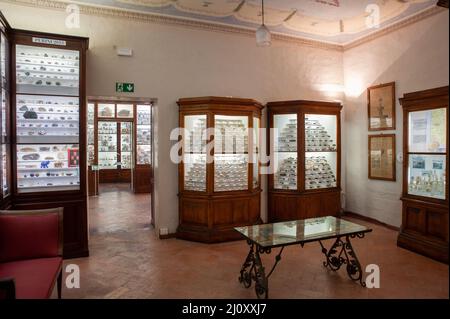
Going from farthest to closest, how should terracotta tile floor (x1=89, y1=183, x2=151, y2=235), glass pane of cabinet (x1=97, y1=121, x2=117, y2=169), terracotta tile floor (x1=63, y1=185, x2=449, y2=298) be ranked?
glass pane of cabinet (x1=97, y1=121, x2=117, y2=169), terracotta tile floor (x1=89, y1=183, x2=151, y2=235), terracotta tile floor (x1=63, y1=185, x2=449, y2=298)

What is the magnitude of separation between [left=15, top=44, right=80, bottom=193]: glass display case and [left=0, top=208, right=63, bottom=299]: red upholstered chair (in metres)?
1.31

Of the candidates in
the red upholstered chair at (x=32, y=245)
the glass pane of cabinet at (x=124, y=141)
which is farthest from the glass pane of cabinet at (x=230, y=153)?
the glass pane of cabinet at (x=124, y=141)

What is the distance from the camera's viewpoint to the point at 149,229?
18.5 ft

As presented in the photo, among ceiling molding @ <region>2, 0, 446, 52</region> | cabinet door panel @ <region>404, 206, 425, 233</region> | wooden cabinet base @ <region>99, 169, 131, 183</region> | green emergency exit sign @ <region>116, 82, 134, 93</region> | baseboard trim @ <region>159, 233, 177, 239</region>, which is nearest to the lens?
cabinet door panel @ <region>404, 206, 425, 233</region>

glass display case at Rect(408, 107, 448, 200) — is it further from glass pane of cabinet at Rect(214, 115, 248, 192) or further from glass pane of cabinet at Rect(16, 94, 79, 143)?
glass pane of cabinet at Rect(16, 94, 79, 143)

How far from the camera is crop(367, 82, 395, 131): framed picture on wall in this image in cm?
545

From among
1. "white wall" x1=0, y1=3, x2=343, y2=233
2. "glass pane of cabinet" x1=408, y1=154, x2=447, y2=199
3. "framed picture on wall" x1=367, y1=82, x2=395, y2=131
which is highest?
"white wall" x1=0, y1=3, x2=343, y2=233

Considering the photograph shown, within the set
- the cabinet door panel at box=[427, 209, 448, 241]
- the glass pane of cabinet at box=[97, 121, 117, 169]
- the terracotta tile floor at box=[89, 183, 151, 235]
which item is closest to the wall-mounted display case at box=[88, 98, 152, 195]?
the glass pane of cabinet at box=[97, 121, 117, 169]

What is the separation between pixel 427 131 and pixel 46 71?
5.56 meters

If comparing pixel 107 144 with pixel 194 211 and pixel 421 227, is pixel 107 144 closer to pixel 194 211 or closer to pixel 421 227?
pixel 194 211

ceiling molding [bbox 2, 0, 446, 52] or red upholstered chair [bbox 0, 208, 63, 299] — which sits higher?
ceiling molding [bbox 2, 0, 446, 52]

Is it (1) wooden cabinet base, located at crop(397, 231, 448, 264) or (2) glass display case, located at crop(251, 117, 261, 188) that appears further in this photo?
(2) glass display case, located at crop(251, 117, 261, 188)

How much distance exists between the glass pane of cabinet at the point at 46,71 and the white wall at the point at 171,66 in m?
0.45

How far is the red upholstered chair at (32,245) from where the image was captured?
2.54 m
